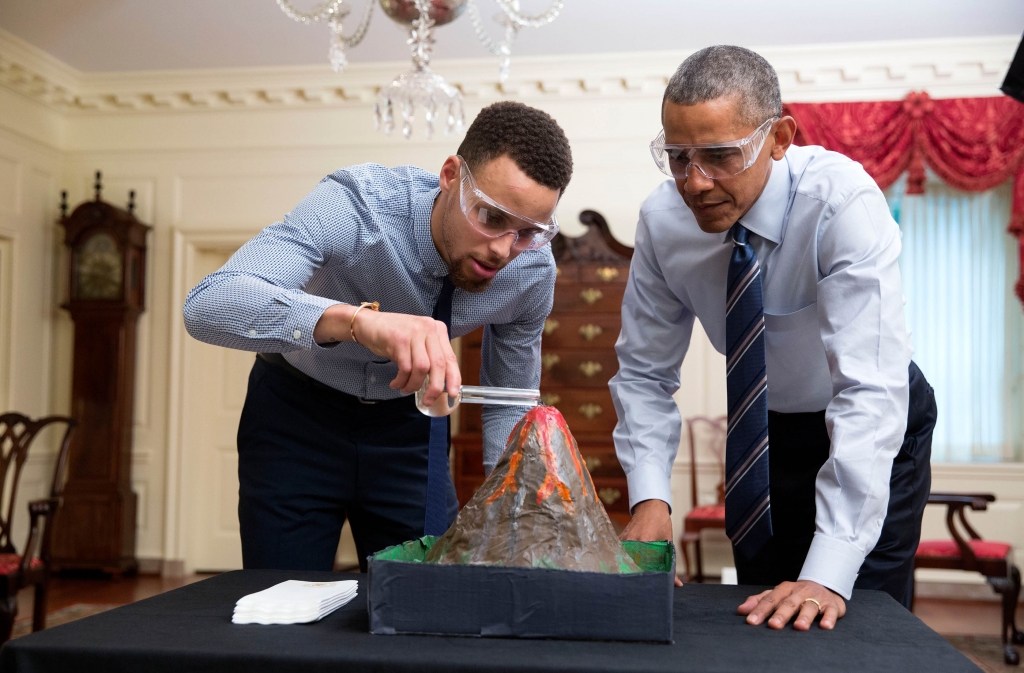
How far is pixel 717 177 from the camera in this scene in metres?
1.55

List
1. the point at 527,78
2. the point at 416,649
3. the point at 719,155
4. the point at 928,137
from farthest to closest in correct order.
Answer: the point at 527,78 → the point at 928,137 → the point at 719,155 → the point at 416,649

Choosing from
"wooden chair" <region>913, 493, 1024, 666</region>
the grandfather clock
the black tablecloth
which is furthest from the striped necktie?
the grandfather clock

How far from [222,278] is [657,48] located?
4645 millimetres

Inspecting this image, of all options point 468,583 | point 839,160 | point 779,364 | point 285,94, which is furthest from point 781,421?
point 285,94

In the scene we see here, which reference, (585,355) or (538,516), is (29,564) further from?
(538,516)

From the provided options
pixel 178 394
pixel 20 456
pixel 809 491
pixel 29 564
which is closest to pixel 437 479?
pixel 809 491

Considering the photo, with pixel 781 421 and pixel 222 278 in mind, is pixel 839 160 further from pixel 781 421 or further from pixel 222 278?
pixel 222 278

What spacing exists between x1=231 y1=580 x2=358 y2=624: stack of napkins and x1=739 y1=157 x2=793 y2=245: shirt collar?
95cm

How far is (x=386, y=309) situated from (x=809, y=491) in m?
0.91

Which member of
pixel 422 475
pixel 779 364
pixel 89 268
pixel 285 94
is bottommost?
pixel 422 475

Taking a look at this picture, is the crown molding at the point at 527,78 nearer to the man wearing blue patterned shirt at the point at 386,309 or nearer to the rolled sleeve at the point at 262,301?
the man wearing blue patterned shirt at the point at 386,309

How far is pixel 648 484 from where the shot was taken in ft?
5.57

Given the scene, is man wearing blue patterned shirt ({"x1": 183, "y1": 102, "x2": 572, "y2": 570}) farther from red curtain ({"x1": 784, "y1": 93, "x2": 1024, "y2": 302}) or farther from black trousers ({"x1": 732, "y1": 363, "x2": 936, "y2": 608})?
red curtain ({"x1": 784, "y1": 93, "x2": 1024, "y2": 302})

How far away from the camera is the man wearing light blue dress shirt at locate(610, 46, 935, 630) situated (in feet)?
4.65
